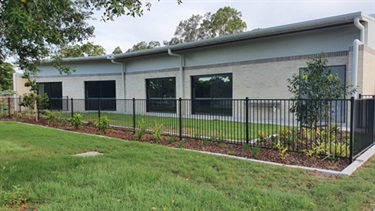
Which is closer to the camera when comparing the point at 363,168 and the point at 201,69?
the point at 363,168

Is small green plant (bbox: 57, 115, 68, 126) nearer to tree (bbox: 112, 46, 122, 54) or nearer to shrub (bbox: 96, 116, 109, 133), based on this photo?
shrub (bbox: 96, 116, 109, 133)

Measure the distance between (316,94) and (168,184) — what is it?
167 inches

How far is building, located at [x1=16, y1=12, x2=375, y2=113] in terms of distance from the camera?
992 cm

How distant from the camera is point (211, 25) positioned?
38188mm

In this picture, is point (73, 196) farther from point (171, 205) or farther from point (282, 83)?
point (282, 83)

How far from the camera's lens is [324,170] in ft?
16.6

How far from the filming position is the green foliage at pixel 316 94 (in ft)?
20.7

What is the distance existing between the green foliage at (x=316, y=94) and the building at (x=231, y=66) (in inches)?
92.5

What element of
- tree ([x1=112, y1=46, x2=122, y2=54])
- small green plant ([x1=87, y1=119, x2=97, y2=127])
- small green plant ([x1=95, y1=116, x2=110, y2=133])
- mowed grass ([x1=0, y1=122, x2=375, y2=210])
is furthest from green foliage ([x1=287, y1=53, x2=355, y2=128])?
tree ([x1=112, y1=46, x2=122, y2=54])

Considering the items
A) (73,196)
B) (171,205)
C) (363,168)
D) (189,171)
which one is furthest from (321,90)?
(73,196)

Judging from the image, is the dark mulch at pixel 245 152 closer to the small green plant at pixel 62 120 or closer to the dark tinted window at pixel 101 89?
the small green plant at pixel 62 120

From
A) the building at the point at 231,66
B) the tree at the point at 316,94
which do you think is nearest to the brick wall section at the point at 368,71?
the building at the point at 231,66

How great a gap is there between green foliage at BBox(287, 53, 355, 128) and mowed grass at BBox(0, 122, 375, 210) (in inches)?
56.6

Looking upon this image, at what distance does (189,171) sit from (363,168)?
330cm
